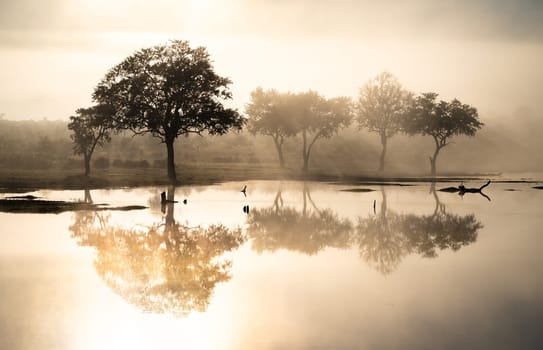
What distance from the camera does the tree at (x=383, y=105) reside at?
428 ft

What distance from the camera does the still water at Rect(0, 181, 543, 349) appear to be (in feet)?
42.7

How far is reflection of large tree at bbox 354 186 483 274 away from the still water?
0.33ft

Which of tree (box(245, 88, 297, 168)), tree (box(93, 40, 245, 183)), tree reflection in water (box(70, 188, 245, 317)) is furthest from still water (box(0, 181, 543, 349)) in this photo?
tree (box(245, 88, 297, 168))

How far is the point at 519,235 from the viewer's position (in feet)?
103

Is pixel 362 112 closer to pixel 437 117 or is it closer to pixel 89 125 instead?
pixel 437 117

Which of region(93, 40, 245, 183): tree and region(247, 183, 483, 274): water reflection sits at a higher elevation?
region(93, 40, 245, 183): tree

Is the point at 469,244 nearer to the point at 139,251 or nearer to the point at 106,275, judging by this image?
the point at 139,251

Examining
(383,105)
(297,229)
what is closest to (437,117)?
(383,105)

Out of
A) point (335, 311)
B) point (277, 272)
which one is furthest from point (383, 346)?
point (277, 272)

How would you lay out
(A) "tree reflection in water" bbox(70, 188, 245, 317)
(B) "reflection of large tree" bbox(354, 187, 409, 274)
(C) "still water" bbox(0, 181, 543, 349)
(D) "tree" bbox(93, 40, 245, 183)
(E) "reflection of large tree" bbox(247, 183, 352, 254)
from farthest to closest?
1. (D) "tree" bbox(93, 40, 245, 183)
2. (E) "reflection of large tree" bbox(247, 183, 352, 254)
3. (B) "reflection of large tree" bbox(354, 187, 409, 274)
4. (A) "tree reflection in water" bbox(70, 188, 245, 317)
5. (C) "still water" bbox(0, 181, 543, 349)

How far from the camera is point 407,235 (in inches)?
1203

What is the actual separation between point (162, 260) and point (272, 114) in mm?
107072

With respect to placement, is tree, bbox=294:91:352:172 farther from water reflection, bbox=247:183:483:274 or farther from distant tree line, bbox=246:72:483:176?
water reflection, bbox=247:183:483:274

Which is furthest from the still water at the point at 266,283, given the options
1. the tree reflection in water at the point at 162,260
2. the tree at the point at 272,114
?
the tree at the point at 272,114
